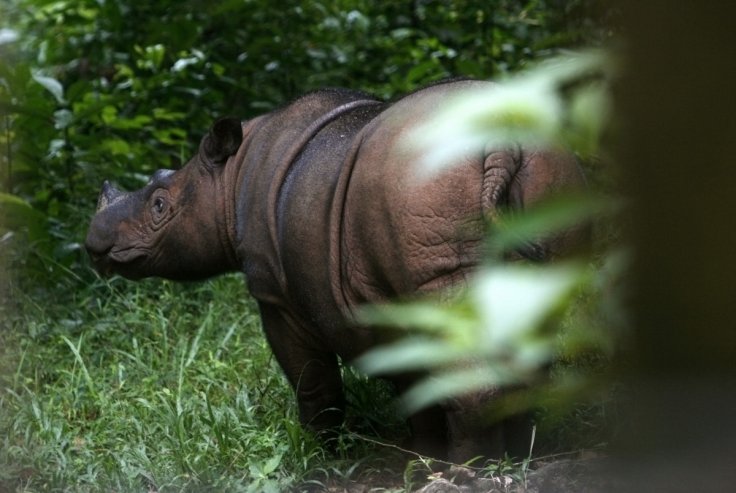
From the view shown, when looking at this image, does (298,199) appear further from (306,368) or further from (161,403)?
(161,403)

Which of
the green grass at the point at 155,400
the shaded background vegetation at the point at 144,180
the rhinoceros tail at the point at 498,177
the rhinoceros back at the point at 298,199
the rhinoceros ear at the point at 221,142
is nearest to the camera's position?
the rhinoceros tail at the point at 498,177

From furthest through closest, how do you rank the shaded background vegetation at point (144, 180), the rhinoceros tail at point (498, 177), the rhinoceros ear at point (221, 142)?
the rhinoceros ear at point (221, 142)
the shaded background vegetation at point (144, 180)
the rhinoceros tail at point (498, 177)

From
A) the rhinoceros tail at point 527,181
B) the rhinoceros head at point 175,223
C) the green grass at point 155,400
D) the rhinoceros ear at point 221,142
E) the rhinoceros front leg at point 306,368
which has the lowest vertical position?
the green grass at point 155,400

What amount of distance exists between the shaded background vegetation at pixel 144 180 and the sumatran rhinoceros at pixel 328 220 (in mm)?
455

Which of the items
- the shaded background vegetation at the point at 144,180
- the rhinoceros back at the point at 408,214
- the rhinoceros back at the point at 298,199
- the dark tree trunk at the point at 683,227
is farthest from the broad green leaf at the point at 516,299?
the rhinoceros back at the point at 298,199

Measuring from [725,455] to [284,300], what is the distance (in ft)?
12.5

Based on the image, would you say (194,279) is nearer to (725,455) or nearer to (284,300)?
(284,300)

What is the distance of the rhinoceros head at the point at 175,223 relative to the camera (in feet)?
16.5

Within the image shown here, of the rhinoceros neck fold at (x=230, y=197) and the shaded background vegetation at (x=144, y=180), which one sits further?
the rhinoceros neck fold at (x=230, y=197)

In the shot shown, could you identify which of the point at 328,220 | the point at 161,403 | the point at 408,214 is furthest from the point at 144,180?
the point at 408,214

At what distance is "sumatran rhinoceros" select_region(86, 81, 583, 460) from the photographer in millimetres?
3945

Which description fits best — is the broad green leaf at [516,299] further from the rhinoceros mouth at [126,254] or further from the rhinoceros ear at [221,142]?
the rhinoceros mouth at [126,254]

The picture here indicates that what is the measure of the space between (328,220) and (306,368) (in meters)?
0.75

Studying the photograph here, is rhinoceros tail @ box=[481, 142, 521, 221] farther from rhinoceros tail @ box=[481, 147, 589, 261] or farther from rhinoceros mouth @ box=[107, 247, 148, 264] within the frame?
rhinoceros mouth @ box=[107, 247, 148, 264]
